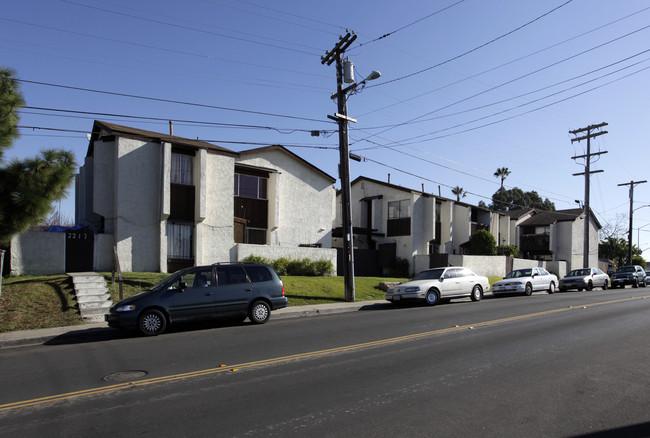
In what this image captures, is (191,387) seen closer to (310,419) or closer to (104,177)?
(310,419)

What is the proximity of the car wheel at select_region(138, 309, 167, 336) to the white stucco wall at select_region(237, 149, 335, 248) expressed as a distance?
562 inches

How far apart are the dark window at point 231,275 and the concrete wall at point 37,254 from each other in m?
9.56

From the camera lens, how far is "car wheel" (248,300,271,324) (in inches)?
480

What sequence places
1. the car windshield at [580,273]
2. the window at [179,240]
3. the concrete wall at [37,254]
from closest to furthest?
1. the concrete wall at [37,254]
2. the window at [179,240]
3. the car windshield at [580,273]

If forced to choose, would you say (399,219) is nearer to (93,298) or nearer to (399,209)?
(399,209)

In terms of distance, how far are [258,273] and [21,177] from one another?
21.4ft

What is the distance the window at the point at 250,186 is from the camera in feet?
80.4

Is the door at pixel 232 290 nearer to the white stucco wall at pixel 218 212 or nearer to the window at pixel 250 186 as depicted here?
the white stucco wall at pixel 218 212

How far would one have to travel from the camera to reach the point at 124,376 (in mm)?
6805

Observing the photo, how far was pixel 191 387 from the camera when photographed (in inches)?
240

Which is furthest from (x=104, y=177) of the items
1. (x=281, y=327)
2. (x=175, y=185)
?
(x=281, y=327)

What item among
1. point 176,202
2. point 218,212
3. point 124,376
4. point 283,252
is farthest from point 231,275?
point 283,252

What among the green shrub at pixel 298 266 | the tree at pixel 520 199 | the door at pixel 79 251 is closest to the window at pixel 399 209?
the green shrub at pixel 298 266

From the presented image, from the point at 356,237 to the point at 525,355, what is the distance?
27.3m
